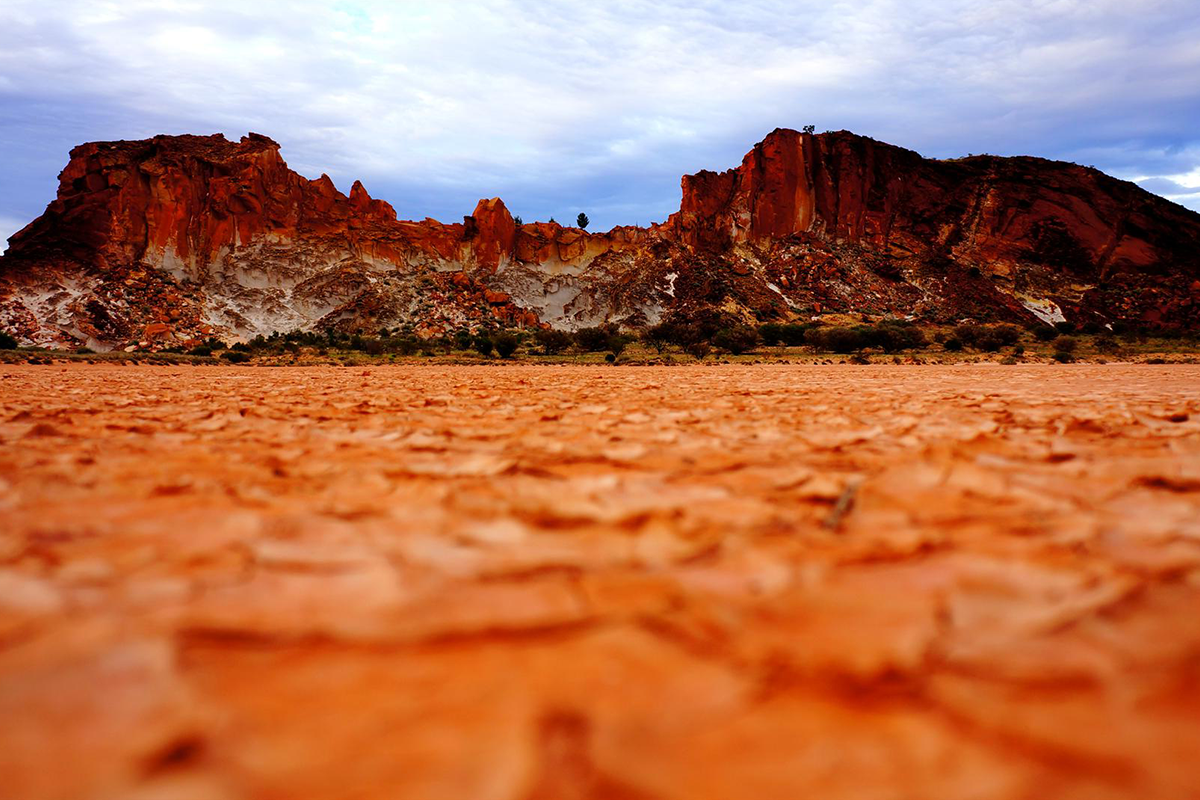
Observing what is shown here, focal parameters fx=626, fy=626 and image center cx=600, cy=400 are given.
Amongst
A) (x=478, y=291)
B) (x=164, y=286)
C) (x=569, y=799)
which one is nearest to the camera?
(x=569, y=799)

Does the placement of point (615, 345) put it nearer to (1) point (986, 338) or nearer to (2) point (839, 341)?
(2) point (839, 341)

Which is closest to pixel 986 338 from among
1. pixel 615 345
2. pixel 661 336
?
pixel 661 336

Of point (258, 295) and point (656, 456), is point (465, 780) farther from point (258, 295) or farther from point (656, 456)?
point (258, 295)

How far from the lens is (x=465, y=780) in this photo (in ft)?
2.22

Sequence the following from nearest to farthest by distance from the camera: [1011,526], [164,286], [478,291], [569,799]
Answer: [569,799], [1011,526], [164,286], [478,291]

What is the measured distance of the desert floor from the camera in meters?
0.70

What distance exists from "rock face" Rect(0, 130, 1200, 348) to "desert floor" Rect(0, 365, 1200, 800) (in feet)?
139

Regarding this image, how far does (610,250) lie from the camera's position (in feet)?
174

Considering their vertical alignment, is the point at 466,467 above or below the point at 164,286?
below

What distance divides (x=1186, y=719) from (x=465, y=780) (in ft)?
2.86

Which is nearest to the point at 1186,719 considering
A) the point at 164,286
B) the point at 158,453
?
the point at 158,453

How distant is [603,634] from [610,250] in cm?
5385

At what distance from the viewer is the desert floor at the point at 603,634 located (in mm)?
698

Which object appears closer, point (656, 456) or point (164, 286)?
point (656, 456)
